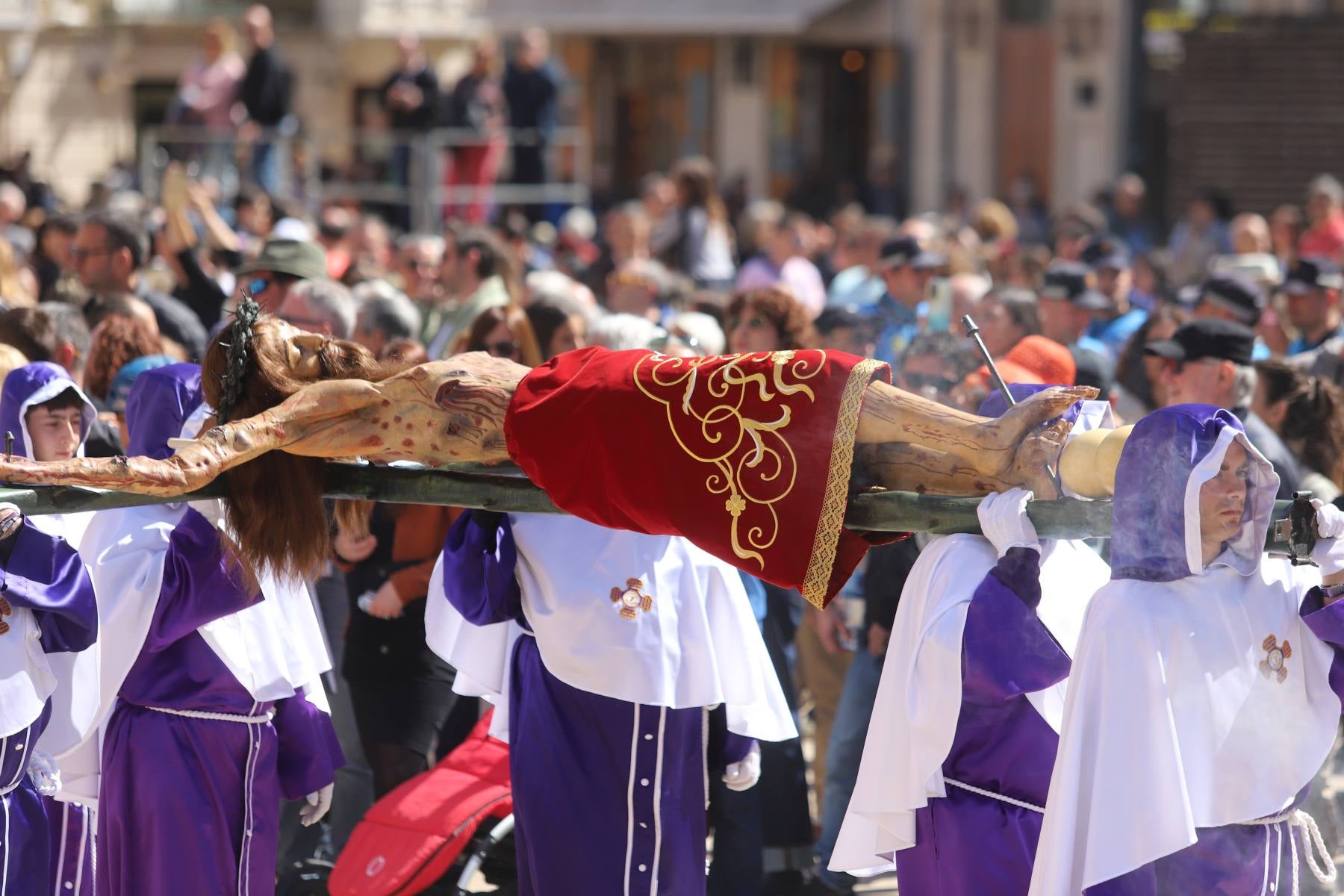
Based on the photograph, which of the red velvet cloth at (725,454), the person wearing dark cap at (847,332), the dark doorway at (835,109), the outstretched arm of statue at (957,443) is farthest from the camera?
the dark doorway at (835,109)

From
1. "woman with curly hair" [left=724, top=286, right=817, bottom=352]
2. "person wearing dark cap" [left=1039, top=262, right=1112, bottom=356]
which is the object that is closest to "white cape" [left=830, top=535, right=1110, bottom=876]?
"woman with curly hair" [left=724, top=286, right=817, bottom=352]

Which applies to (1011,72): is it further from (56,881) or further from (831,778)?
(56,881)

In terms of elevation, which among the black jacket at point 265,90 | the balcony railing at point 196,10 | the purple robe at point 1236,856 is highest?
the balcony railing at point 196,10

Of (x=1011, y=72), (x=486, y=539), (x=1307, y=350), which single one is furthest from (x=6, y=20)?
(x=486, y=539)

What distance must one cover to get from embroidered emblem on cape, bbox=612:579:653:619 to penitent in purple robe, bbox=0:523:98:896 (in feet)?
3.94

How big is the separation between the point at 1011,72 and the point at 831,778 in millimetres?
18613

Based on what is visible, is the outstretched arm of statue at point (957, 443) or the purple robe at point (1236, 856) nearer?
the purple robe at point (1236, 856)

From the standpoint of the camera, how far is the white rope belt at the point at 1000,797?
3.84 metres

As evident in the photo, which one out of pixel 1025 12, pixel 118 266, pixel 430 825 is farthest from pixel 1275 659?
pixel 1025 12

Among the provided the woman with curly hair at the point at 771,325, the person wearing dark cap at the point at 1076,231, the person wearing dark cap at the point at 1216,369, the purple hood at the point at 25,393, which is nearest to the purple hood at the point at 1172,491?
the person wearing dark cap at the point at 1216,369

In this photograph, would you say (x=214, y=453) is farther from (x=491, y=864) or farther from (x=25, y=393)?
(x=491, y=864)

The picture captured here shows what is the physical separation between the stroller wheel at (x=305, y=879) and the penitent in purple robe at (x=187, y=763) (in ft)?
4.06

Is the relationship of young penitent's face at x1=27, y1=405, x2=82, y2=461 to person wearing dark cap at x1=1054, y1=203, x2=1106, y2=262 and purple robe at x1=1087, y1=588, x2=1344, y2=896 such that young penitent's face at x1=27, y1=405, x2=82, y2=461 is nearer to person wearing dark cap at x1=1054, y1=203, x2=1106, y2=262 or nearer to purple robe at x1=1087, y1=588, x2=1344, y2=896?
purple robe at x1=1087, y1=588, x2=1344, y2=896

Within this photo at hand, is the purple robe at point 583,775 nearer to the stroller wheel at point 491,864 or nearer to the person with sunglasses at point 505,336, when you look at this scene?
the stroller wheel at point 491,864
